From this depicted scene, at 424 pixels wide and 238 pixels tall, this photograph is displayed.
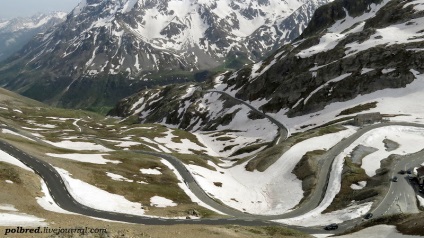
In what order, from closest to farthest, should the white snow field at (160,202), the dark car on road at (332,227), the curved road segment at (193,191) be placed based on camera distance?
the dark car on road at (332,227) < the curved road segment at (193,191) < the white snow field at (160,202)

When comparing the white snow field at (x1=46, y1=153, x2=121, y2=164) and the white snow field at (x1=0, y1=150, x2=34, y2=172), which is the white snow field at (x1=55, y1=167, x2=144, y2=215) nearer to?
the white snow field at (x1=0, y1=150, x2=34, y2=172)

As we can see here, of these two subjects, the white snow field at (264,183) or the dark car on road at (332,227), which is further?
the white snow field at (264,183)

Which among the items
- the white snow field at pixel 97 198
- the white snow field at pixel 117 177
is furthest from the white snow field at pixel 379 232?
the white snow field at pixel 117 177

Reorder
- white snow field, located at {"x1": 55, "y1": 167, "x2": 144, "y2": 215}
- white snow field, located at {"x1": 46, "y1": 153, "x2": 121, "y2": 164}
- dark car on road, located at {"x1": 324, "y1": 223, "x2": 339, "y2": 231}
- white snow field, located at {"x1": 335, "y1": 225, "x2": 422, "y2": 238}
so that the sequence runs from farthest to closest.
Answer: white snow field, located at {"x1": 46, "y1": 153, "x2": 121, "y2": 164} → white snow field, located at {"x1": 55, "y1": 167, "x2": 144, "y2": 215} → dark car on road, located at {"x1": 324, "y1": 223, "x2": 339, "y2": 231} → white snow field, located at {"x1": 335, "y1": 225, "x2": 422, "y2": 238}

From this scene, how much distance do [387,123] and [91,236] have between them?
4400 inches

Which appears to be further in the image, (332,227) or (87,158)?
(87,158)

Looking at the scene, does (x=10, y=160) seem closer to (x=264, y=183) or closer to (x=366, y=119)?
(x=264, y=183)

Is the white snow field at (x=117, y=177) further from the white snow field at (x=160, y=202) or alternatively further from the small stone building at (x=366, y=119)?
the small stone building at (x=366, y=119)

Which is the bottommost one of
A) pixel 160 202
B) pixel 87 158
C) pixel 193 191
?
pixel 160 202

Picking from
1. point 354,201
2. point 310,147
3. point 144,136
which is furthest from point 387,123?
point 144,136

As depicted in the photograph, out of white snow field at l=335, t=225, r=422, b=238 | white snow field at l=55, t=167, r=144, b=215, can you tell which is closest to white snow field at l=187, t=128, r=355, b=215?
white snow field at l=55, t=167, r=144, b=215

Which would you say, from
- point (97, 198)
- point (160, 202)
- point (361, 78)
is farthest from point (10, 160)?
point (361, 78)

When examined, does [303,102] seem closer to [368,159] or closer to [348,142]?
[348,142]

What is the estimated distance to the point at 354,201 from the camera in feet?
230
